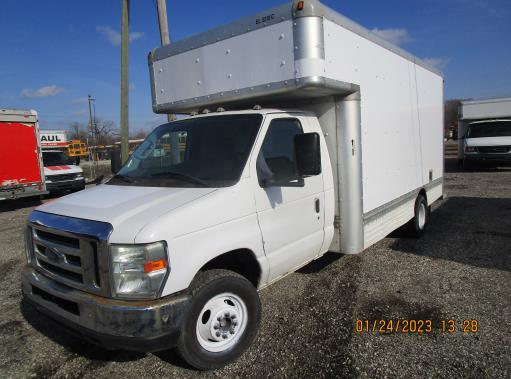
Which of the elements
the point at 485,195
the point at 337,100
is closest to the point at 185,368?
the point at 337,100

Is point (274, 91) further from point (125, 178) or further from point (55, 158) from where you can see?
point (55, 158)

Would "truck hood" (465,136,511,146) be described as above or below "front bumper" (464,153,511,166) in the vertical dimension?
above

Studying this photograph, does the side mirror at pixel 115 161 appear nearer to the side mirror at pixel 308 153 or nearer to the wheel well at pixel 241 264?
the wheel well at pixel 241 264

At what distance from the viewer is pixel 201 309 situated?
2.94m

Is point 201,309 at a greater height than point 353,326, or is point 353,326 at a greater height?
point 201,309

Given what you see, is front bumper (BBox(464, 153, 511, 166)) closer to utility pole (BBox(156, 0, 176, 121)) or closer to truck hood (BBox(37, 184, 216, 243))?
utility pole (BBox(156, 0, 176, 121))

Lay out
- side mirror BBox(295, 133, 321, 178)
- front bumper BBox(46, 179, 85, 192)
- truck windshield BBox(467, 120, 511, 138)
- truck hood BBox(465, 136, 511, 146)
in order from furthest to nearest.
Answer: truck windshield BBox(467, 120, 511, 138)
truck hood BBox(465, 136, 511, 146)
front bumper BBox(46, 179, 85, 192)
side mirror BBox(295, 133, 321, 178)

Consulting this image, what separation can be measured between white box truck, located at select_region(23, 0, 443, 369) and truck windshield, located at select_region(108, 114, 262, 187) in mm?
16

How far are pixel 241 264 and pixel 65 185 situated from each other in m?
13.9

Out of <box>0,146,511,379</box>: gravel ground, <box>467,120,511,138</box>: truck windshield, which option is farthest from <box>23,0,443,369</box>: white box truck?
<box>467,120,511,138</box>: truck windshield

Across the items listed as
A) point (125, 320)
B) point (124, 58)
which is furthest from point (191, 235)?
point (124, 58)

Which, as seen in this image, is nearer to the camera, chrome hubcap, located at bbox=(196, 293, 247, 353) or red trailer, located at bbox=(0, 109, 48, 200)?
chrome hubcap, located at bbox=(196, 293, 247, 353)

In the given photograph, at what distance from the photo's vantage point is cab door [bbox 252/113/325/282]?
137 inches

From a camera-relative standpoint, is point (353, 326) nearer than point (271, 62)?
Yes
